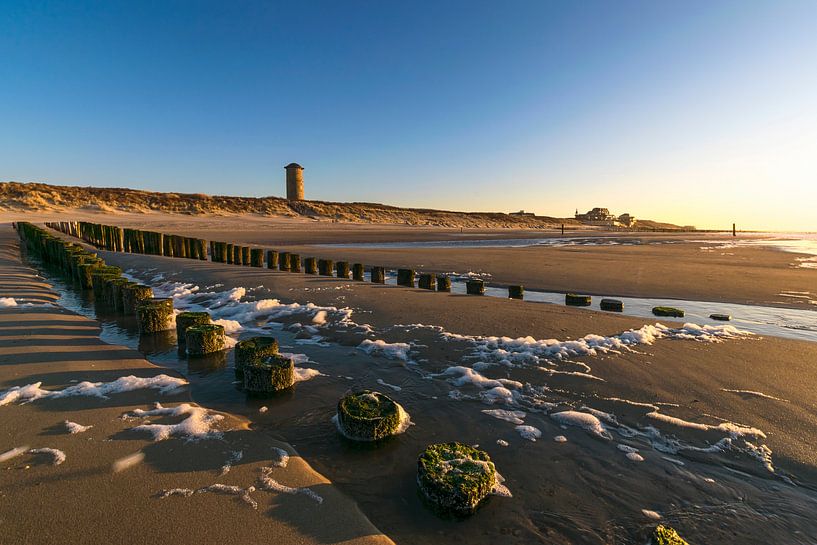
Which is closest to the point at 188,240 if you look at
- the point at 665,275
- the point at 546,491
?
the point at 546,491

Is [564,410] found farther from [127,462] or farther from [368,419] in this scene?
[127,462]

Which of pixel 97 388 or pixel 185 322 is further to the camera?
pixel 185 322

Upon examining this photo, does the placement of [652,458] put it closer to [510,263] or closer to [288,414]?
[288,414]

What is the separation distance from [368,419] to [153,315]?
5182 mm

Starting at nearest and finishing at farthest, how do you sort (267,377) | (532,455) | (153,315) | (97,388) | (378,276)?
(532,455), (97,388), (267,377), (153,315), (378,276)

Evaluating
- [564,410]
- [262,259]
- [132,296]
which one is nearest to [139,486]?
[564,410]

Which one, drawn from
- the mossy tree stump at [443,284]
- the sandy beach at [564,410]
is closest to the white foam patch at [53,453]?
the sandy beach at [564,410]

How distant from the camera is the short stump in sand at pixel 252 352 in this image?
4.81m

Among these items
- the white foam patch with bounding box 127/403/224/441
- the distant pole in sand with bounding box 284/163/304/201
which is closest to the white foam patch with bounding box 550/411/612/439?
the white foam patch with bounding box 127/403/224/441

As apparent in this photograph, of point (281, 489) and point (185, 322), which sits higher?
point (185, 322)

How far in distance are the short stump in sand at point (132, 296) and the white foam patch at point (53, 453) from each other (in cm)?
508

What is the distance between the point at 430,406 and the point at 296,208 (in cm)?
6568

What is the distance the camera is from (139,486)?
9.08 feet

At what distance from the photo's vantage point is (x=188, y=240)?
1656 cm
